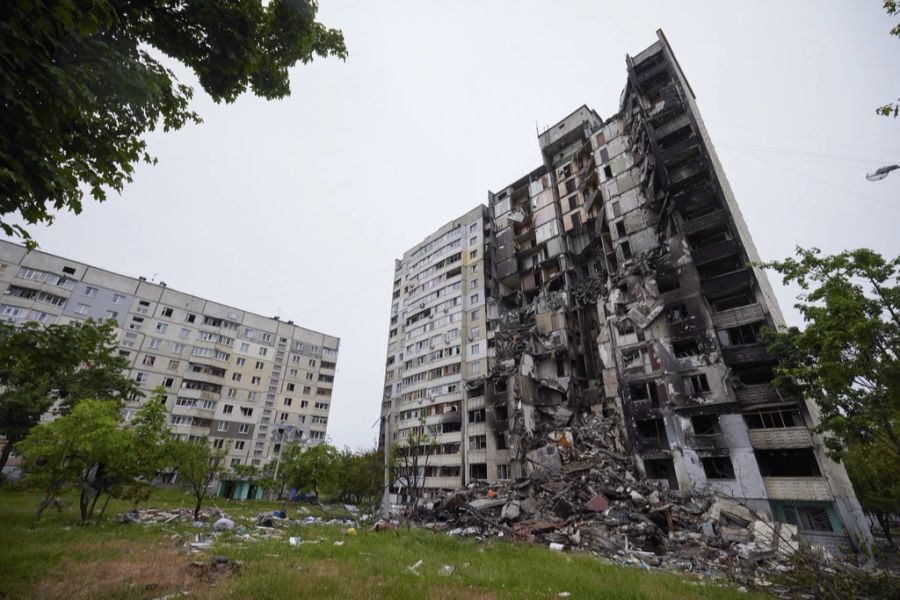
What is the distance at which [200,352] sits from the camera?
5234cm

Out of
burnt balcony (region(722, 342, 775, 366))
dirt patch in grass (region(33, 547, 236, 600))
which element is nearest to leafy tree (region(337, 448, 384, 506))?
dirt patch in grass (region(33, 547, 236, 600))

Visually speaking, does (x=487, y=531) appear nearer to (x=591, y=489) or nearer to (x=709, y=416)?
(x=591, y=489)

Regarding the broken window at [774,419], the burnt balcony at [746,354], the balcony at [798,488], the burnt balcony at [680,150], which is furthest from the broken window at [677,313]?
the burnt balcony at [680,150]

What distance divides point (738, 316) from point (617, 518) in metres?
18.7

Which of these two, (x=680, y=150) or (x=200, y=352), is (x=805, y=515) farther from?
(x=200, y=352)

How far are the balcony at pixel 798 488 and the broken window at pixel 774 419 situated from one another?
3222mm

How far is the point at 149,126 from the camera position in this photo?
589cm

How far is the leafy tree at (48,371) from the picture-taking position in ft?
19.1

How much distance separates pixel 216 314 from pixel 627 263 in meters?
56.7

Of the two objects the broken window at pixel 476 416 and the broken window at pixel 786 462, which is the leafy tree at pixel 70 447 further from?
the broken window at pixel 786 462

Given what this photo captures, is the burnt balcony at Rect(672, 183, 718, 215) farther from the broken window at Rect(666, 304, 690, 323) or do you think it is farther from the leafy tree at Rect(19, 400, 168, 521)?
the leafy tree at Rect(19, 400, 168, 521)

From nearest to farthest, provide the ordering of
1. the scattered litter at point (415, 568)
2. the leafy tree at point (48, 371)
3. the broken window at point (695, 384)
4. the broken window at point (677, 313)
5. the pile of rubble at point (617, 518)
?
1. the leafy tree at point (48, 371)
2. the scattered litter at point (415, 568)
3. the pile of rubble at point (617, 518)
4. the broken window at point (695, 384)
5. the broken window at point (677, 313)

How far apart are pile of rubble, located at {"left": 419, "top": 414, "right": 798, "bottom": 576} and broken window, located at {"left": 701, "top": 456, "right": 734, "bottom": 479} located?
7.95 ft

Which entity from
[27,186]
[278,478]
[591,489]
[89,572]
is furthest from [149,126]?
[278,478]
